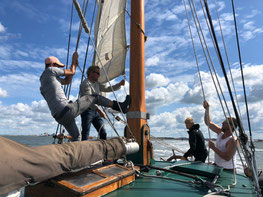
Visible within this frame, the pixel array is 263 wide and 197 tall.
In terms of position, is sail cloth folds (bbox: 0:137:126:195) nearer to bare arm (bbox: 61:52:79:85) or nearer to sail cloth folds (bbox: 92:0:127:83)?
bare arm (bbox: 61:52:79:85)

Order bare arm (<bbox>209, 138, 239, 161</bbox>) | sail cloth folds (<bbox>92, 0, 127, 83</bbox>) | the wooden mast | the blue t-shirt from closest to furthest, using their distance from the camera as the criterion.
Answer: the blue t-shirt → bare arm (<bbox>209, 138, 239, 161</bbox>) → the wooden mast → sail cloth folds (<bbox>92, 0, 127, 83</bbox>)

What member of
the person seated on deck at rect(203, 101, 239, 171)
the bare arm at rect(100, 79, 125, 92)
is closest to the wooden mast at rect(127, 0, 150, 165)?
the bare arm at rect(100, 79, 125, 92)

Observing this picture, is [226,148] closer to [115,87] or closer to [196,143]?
[196,143]

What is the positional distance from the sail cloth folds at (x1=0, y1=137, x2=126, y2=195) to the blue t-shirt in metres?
0.82

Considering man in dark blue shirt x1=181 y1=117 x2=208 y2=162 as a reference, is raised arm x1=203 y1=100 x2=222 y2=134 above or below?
above

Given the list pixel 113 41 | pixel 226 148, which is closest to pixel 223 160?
pixel 226 148

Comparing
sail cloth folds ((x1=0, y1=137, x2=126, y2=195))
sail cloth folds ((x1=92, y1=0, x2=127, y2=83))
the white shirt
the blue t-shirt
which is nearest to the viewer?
sail cloth folds ((x1=0, y1=137, x2=126, y2=195))

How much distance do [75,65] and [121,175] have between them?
5.85ft

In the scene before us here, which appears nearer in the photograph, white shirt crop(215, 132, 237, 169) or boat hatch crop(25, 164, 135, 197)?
boat hatch crop(25, 164, 135, 197)

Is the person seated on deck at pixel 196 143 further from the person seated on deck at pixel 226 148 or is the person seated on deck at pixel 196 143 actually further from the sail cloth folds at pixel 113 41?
the sail cloth folds at pixel 113 41

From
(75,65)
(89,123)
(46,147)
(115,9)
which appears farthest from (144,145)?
(115,9)

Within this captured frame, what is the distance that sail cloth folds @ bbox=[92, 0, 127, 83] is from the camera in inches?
179

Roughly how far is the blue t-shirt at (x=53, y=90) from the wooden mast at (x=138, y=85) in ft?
3.97

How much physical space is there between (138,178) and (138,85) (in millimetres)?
1569
